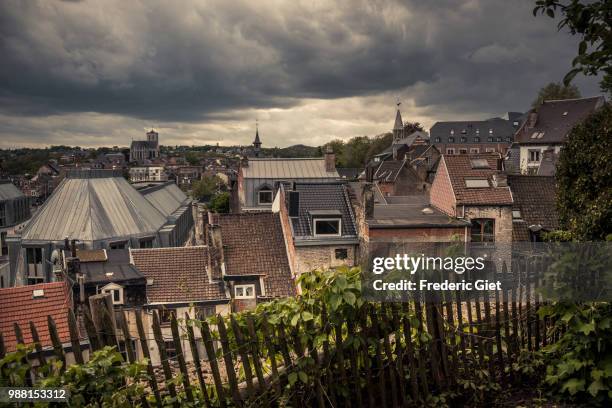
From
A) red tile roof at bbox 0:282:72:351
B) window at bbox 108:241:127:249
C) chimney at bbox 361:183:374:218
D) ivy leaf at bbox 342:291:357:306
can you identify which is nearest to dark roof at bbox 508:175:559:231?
chimney at bbox 361:183:374:218

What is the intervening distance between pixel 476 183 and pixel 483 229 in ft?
9.40

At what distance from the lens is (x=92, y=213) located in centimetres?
3634

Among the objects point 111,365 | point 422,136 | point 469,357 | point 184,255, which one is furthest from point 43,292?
point 422,136

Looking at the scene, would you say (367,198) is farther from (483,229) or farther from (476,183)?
(483,229)

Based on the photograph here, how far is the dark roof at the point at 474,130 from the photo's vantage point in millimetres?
101125

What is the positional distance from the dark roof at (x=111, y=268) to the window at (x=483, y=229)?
18494 mm

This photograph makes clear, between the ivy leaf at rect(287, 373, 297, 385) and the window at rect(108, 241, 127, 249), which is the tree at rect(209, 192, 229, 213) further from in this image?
the ivy leaf at rect(287, 373, 297, 385)

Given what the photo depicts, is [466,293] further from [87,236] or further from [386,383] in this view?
[87,236]

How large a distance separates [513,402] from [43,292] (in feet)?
56.9

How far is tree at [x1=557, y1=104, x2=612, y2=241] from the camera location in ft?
30.7

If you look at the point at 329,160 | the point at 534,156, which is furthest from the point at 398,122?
the point at 329,160

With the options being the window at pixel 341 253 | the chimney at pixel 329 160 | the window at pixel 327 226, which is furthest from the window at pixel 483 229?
the chimney at pixel 329 160

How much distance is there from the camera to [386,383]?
556 cm

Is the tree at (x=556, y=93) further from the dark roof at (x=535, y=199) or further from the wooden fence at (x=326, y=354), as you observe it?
the wooden fence at (x=326, y=354)
